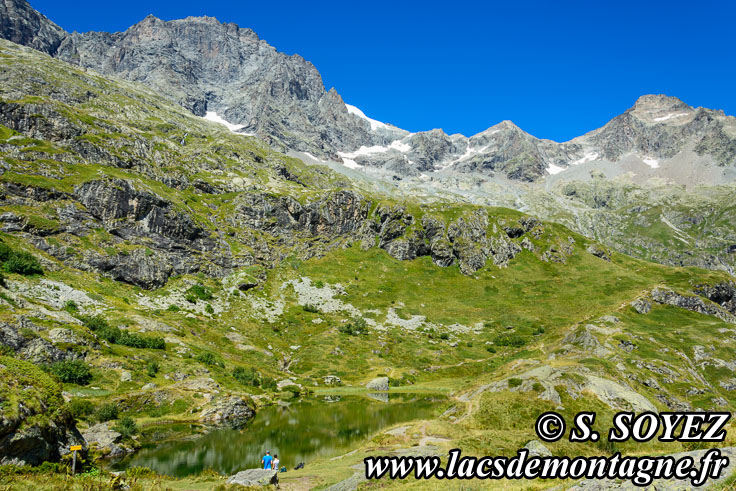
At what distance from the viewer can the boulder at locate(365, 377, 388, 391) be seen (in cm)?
8665

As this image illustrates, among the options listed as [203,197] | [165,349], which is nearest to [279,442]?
[165,349]

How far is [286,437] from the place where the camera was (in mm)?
47594

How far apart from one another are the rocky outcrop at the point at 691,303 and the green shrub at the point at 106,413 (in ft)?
542

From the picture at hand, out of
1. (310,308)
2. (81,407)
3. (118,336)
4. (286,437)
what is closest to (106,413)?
(81,407)

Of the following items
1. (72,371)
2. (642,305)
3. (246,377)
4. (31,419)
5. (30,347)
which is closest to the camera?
(31,419)

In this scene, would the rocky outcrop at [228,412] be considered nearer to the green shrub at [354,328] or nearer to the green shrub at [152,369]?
the green shrub at [152,369]

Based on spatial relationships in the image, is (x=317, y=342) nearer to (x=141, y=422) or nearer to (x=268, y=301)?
(x=268, y=301)

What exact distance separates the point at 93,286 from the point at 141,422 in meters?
68.2

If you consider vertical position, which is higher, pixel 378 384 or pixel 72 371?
pixel 72 371

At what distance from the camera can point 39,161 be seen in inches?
5492

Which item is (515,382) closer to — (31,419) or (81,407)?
(31,419)

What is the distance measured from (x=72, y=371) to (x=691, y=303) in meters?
180

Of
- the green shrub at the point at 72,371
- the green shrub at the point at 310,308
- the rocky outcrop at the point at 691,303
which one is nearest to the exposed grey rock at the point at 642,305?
the rocky outcrop at the point at 691,303

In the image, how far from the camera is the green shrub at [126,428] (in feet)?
145
